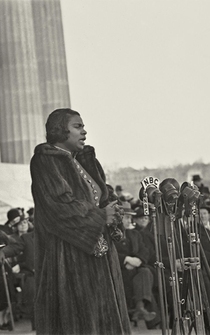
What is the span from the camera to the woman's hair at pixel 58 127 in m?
5.59

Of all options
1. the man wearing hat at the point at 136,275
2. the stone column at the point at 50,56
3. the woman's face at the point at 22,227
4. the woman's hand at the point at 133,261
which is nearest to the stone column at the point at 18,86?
the stone column at the point at 50,56

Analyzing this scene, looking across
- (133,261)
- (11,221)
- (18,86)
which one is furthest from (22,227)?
(18,86)

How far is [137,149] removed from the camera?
36.6ft

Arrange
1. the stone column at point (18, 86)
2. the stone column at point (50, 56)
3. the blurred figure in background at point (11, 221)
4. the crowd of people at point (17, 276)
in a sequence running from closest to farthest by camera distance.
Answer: the crowd of people at point (17, 276) < the blurred figure in background at point (11, 221) < the stone column at point (18, 86) < the stone column at point (50, 56)

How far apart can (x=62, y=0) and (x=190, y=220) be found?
5585 mm

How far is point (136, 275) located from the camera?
932cm

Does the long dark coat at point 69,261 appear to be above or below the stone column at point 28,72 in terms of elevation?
below

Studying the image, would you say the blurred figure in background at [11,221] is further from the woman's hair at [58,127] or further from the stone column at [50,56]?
the woman's hair at [58,127]

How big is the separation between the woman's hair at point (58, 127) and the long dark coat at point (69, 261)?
6.2 inches

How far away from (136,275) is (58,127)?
13.5 ft

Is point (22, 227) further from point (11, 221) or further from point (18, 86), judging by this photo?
point (18, 86)

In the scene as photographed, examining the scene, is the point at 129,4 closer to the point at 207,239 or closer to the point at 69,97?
the point at 69,97

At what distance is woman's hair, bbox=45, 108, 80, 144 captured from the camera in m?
5.59

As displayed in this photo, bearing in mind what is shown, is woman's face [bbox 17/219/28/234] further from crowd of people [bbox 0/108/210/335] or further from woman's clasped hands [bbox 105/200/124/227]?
woman's clasped hands [bbox 105/200/124/227]
